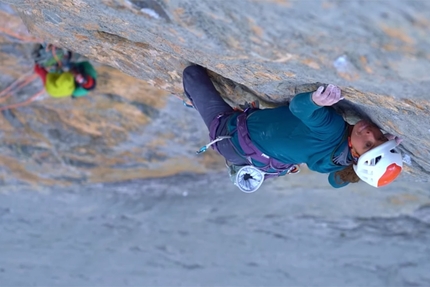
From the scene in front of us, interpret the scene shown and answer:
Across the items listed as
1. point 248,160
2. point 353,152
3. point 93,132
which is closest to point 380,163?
point 353,152

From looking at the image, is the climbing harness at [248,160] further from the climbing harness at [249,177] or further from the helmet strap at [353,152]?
the helmet strap at [353,152]

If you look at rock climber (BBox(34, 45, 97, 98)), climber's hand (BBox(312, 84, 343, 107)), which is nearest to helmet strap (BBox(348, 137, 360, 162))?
climber's hand (BBox(312, 84, 343, 107))

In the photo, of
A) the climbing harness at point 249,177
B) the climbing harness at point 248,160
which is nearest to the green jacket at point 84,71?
the climbing harness at point 248,160

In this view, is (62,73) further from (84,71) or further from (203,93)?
(203,93)

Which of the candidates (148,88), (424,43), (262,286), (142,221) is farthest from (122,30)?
(262,286)

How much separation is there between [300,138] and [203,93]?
555 mm

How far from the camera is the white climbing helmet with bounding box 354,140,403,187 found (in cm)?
195

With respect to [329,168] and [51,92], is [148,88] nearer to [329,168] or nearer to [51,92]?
[51,92]

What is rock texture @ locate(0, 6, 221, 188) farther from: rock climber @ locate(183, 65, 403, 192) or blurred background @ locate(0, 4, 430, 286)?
rock climber @ locate(183, 65, 403, 192)

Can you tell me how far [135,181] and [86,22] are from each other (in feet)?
9.14

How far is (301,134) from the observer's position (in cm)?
210

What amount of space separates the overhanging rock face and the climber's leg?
0.09m

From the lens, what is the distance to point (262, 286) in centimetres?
495

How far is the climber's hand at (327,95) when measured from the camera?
5.67ft
